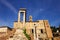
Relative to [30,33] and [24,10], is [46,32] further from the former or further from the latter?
[24,10]

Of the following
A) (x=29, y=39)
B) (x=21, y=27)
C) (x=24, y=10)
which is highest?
(x=24, y=10)

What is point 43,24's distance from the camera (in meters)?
47.2

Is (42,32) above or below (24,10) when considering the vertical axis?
below

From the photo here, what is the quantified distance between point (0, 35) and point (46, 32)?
13929 millimetres

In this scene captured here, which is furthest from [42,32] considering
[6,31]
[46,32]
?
[6,31]

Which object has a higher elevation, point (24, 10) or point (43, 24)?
point (24, 10)

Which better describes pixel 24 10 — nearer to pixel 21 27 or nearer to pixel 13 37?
pixel 21 27

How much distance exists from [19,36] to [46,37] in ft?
26.1

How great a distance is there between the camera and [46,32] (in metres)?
46.8

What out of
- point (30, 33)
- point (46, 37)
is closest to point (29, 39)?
point (30, 33)

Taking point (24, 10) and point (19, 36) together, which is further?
point (24, 10)

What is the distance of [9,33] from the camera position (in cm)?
4738

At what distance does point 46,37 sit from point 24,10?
10670 millimetres

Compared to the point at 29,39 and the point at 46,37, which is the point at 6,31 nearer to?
the point at 29,39
